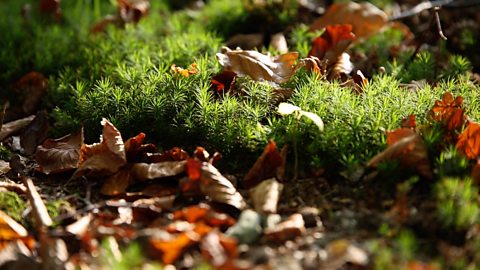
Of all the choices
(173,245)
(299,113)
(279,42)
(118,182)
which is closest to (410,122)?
(299,113)

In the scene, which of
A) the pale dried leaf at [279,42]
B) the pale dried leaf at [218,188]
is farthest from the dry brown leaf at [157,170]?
the pale dried leaf at [279,42]

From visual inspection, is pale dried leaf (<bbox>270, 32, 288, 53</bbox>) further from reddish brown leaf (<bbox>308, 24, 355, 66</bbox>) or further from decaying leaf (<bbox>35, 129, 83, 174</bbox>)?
decaying leaf (<bbox>35, 129, 83, 174</bbox>)

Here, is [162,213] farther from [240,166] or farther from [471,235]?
[471,235]

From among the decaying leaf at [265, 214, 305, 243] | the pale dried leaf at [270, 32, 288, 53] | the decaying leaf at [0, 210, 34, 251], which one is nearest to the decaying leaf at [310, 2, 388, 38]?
the pale dried leaf at [270, 32, 288, 53]

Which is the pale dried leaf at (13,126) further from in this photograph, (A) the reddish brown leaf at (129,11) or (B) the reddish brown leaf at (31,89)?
(A) the reddish brown leaf at (129,11)

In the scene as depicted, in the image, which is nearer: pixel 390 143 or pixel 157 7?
pixel 390 143

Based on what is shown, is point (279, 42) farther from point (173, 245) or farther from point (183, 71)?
point (173, 245)

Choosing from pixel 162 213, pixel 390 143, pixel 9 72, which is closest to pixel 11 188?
pixel 162 213
